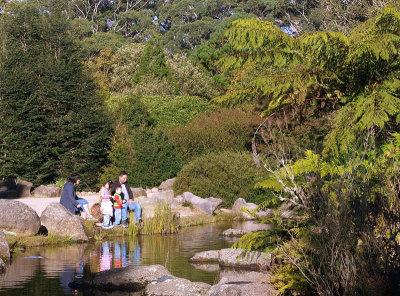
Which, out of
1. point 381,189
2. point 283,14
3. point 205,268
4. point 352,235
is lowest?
point 205,268

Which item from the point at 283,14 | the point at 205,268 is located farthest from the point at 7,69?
the point at 283,14

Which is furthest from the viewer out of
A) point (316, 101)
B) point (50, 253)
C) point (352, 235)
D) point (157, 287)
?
point (50, 253)

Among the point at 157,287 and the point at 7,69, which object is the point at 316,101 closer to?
the point at 157,287

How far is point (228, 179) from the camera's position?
24516 mm

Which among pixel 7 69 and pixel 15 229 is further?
pixel 7 69

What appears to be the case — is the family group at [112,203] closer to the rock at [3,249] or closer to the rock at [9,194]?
the rock at [3,249]

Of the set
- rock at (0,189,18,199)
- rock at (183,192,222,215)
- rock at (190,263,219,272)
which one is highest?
rock at (0,189,18,199)

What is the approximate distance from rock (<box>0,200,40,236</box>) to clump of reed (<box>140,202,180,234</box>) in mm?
3266

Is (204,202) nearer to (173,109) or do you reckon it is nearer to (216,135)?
(216,135)

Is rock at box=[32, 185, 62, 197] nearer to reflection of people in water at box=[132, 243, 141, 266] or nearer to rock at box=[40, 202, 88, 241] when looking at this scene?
rock at box=[40, 202, 88, 241]

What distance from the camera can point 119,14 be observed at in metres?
69.6

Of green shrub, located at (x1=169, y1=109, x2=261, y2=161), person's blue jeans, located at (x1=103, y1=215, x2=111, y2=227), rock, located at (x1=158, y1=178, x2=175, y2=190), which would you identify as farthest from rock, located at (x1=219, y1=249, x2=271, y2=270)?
green shrub, located at (x1=169, y1=109, x2=261, y2=161)

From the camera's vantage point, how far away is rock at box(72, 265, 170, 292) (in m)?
9.92

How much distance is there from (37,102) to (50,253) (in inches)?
581
